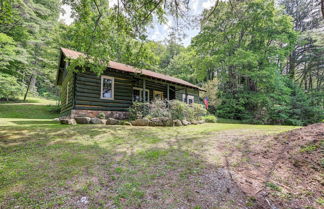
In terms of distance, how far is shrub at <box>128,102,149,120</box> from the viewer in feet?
32.5

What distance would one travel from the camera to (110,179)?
2375 mm

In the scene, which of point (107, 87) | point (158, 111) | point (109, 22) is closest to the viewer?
point (109, 22)

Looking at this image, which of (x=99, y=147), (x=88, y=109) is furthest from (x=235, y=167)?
(x=88, y=109)

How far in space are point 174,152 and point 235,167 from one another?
1.41 metres

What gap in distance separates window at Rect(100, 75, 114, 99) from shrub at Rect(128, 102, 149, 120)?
5.28ft

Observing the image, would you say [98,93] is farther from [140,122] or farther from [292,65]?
[292,65]

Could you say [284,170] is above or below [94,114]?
below

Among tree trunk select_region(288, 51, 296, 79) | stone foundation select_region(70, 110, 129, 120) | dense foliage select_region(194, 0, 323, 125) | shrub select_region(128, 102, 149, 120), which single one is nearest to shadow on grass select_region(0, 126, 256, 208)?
stone foundation select_region(70, 110, 129, 120)

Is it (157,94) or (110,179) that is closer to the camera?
(110,179)

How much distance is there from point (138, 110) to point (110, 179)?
7.89 m

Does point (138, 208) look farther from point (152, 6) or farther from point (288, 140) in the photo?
point (152, 6)

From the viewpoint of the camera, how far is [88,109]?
9.02 metres

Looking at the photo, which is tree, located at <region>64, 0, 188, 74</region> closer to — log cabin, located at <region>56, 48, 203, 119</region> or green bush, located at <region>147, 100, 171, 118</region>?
log cabin, located at <region>56, 48, 203, 119</region>

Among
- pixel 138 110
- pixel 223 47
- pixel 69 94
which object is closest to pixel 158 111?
pixel 138 110
